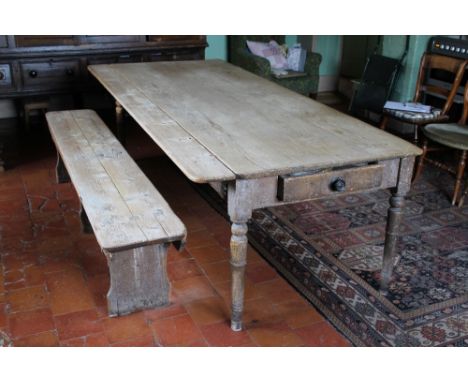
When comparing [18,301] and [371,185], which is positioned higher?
[371,185]

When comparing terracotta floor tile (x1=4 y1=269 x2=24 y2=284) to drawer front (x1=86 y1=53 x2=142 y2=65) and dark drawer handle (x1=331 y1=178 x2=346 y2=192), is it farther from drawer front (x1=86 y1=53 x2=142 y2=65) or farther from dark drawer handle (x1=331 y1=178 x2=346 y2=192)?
drawer front (x1=86 y1=53 x2=142 y2=65)

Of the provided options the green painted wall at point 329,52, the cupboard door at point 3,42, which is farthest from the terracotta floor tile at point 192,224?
the green painted wall at point 329,52

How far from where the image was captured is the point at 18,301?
2.79 meters

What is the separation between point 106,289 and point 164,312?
1.28 ft

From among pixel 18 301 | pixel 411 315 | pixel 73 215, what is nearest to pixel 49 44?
pixel 73 215

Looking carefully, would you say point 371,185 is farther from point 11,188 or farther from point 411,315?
point 11,188

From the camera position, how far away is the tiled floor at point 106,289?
2547 mm

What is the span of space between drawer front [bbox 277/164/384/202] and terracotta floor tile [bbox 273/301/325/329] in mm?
680

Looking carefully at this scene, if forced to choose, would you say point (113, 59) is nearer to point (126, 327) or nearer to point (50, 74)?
point (50, 74)

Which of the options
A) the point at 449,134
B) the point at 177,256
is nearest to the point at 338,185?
the point at 177,256

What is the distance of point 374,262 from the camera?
321 cm

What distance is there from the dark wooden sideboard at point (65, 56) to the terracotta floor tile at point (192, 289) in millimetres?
3028

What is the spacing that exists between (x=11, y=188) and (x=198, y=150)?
2316 millimetres

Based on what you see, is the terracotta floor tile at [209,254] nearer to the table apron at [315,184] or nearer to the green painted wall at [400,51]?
the table apron at [315,184]
